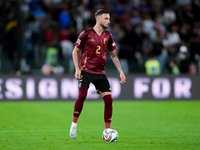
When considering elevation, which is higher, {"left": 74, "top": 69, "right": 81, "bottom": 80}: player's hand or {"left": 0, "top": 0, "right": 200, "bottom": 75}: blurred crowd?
{"left": 0, "top": 0, "right": 200, "bottom": 75}: blurred crowd

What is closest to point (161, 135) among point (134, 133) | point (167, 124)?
point (134, 133)

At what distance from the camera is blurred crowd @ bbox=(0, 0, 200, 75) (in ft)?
53.4

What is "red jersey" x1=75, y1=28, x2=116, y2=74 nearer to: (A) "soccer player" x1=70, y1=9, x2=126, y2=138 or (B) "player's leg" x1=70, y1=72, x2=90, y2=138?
(A) "soccer player" x1=70, y1=9, x2=126, y2=138

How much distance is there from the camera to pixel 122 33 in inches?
689

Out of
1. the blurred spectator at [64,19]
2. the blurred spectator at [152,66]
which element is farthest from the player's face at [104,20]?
the blurred spectator at [64,19]

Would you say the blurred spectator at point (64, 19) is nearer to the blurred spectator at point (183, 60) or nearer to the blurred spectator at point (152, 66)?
the blurred spectator at point (152, 66)

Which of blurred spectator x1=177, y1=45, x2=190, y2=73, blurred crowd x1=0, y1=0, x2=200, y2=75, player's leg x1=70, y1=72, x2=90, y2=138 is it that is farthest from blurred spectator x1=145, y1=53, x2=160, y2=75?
player's leg x1=70, y1=72, x2=90, y2=138

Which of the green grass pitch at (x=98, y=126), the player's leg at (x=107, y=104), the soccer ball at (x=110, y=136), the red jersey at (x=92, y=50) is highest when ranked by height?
the red jersey at (x=92, y=50)

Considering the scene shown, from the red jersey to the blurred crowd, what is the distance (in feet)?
28.0

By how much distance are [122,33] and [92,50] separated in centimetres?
1054

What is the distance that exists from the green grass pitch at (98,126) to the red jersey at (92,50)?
4.02 feet

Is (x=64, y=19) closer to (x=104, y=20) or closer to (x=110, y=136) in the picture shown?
(x=104, y=20)

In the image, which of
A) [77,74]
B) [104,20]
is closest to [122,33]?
[104,20]

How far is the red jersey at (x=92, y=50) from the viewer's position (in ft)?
23.3
